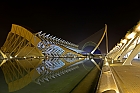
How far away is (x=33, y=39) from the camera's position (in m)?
36.7

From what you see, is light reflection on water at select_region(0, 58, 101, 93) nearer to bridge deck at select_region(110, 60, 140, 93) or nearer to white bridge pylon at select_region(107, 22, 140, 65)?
bridge deck at select_region(110, 60, 140, 93)

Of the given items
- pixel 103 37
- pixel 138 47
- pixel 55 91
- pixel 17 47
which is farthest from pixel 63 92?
pixel 103 37

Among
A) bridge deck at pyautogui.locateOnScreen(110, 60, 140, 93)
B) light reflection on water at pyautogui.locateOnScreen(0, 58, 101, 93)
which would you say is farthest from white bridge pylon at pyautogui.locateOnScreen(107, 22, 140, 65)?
bridge deck at pyautogui.locateOnScreen(110, 60, 140, 93)

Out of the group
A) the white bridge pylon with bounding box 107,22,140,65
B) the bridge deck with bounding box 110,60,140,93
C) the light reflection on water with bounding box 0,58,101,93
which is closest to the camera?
the bridge deck with bounding box 110,60,140,93

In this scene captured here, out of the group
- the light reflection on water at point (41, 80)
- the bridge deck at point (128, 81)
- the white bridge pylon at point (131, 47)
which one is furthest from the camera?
the white bridge pylon at point (131, 47)

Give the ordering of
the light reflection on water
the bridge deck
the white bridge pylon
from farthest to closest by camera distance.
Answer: the white bridge pylon
the light reflection on water
the bridge deck

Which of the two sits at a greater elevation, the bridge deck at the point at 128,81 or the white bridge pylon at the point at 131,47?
the white bridge pylon at the point at 131,47

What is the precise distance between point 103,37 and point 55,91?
128 feet

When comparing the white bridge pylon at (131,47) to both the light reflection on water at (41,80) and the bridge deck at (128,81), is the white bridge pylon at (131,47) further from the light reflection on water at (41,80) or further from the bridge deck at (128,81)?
the bridge deck at (128,81)

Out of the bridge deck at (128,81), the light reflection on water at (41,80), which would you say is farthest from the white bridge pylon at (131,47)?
the bridge deck at (128,81)

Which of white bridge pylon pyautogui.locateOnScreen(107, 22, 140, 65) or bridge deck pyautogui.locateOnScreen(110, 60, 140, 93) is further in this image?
white bridge pylon pyautogui.locateOnScreen(107, 22, 140, 65)

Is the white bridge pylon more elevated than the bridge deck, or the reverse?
the white bridge pylon

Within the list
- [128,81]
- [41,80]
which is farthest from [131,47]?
[128,81]

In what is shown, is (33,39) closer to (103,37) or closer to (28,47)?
(28,47)
